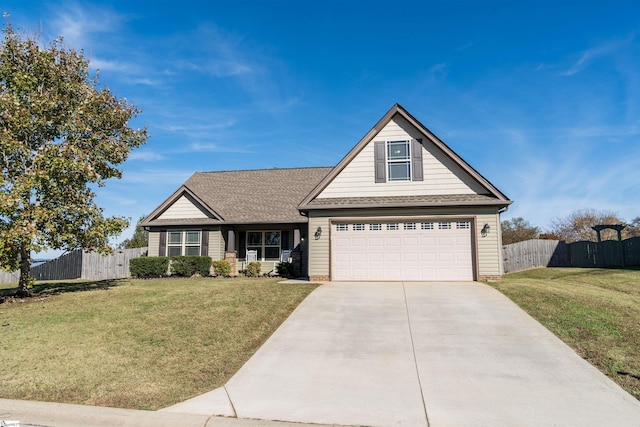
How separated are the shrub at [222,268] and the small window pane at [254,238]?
2.03 metres

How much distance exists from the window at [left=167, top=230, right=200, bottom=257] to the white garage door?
8.81m

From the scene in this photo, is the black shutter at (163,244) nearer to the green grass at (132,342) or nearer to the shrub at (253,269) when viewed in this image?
the shrub at (253,269)

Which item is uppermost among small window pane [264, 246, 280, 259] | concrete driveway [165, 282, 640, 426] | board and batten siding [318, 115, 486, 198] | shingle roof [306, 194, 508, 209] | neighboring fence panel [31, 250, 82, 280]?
board and batten siding [318, 115, 486, 198]

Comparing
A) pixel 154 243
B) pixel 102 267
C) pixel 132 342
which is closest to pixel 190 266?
pixel 154 243

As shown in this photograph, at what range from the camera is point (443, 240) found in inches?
574

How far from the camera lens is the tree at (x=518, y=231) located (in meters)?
39.1

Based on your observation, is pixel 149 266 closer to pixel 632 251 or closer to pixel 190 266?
pixel 190 266

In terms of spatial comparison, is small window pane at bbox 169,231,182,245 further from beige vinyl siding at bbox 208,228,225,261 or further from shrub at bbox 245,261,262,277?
shrub at bbox 245,261,262,277

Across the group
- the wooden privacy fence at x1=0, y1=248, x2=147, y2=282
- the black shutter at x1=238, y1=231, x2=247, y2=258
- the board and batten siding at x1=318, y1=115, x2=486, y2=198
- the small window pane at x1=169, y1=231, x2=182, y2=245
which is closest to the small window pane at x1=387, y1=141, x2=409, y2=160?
the board and batten siding at x1=318, y1=115, x2=486, y2=198

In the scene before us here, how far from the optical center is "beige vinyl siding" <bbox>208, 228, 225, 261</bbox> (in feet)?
66.1

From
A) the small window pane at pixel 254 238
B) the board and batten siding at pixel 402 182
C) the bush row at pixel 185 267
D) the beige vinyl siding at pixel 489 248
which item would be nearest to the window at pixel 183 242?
the bush row at pixel 185 267

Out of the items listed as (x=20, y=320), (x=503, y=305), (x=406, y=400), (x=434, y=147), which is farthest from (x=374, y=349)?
(x=434, y=147)

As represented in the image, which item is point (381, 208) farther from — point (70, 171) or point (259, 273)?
point (70, 171)

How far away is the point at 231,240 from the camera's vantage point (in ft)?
65.9
